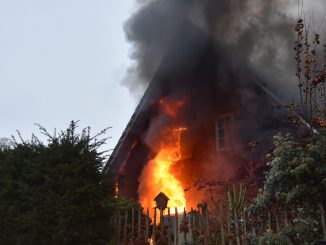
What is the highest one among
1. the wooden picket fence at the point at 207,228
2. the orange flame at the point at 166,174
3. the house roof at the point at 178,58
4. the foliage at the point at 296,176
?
the house roof at the point at 178,58

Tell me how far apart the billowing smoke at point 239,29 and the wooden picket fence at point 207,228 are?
4.99 meters

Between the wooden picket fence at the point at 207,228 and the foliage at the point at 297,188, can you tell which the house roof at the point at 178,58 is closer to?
the wooden picket fence at the point at 207,228

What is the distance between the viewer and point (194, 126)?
14547 mm

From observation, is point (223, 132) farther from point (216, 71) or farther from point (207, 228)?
point (207, 228)

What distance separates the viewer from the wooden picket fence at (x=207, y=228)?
700 centimetres

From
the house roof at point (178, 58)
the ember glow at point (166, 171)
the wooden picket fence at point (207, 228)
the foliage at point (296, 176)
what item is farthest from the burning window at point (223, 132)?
the foliage at point (296, 176)

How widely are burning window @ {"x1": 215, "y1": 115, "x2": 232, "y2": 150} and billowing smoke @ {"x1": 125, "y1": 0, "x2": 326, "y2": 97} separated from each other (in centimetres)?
223

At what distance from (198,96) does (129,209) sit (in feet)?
16.3

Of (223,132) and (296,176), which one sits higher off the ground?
(223,132)

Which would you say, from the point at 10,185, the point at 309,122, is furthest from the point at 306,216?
the point at 10,185

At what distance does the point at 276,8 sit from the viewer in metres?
13.0

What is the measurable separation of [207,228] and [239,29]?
7368mm

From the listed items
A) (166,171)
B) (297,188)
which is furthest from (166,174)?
(297,188)

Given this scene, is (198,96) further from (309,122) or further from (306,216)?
(306,216)
